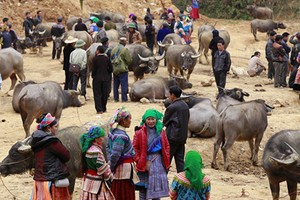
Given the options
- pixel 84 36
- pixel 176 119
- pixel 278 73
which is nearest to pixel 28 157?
pixel 176 119

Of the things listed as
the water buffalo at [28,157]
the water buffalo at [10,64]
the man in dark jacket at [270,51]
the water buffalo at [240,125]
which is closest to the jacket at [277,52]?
the man in dark jacket at [270,51]

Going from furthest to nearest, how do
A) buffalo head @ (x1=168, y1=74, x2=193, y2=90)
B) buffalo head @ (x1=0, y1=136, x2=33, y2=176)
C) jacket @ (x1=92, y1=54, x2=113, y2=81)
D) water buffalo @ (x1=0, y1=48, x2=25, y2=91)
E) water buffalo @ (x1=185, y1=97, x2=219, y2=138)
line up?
buffalo head @ (x1=168, y1=74, x2=193, y2=90), water buffalo @ (x1=0, y1=48, x2=25, y2=91), jacket @ (x1=92, y1=54, x2=113, y2=81), water buffalo @ (x1=185, y1=97, x2=219, y2=138), buffalo head @ (x1=0, y1=136, x2=33, y2=176)

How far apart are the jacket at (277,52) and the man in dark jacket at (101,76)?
21.4ft

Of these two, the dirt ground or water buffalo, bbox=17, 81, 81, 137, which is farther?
water buffalo, bbox=17, 81, 81, 137

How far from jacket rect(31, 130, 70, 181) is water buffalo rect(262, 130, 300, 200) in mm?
3485

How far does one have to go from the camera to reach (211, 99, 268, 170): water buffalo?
14.0m

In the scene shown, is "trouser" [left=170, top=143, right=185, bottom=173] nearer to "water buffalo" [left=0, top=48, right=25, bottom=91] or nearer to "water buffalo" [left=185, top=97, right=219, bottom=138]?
"water buffalo" [left=185, top=97, right=219, bottom=138]

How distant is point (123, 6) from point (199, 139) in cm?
2136

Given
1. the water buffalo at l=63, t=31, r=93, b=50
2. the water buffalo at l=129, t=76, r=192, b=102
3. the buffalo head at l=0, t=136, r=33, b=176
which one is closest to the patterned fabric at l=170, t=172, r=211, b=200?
the buffalo head at l=0, t=136, r=33, b=176

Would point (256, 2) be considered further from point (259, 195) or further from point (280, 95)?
point (259, 195)

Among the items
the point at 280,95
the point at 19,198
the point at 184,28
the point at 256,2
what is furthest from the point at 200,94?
the point at 256,2

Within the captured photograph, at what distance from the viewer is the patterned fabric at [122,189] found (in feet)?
30.5

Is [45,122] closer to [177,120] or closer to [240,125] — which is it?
[177,120]

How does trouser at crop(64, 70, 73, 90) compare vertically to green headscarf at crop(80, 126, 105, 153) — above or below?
below
